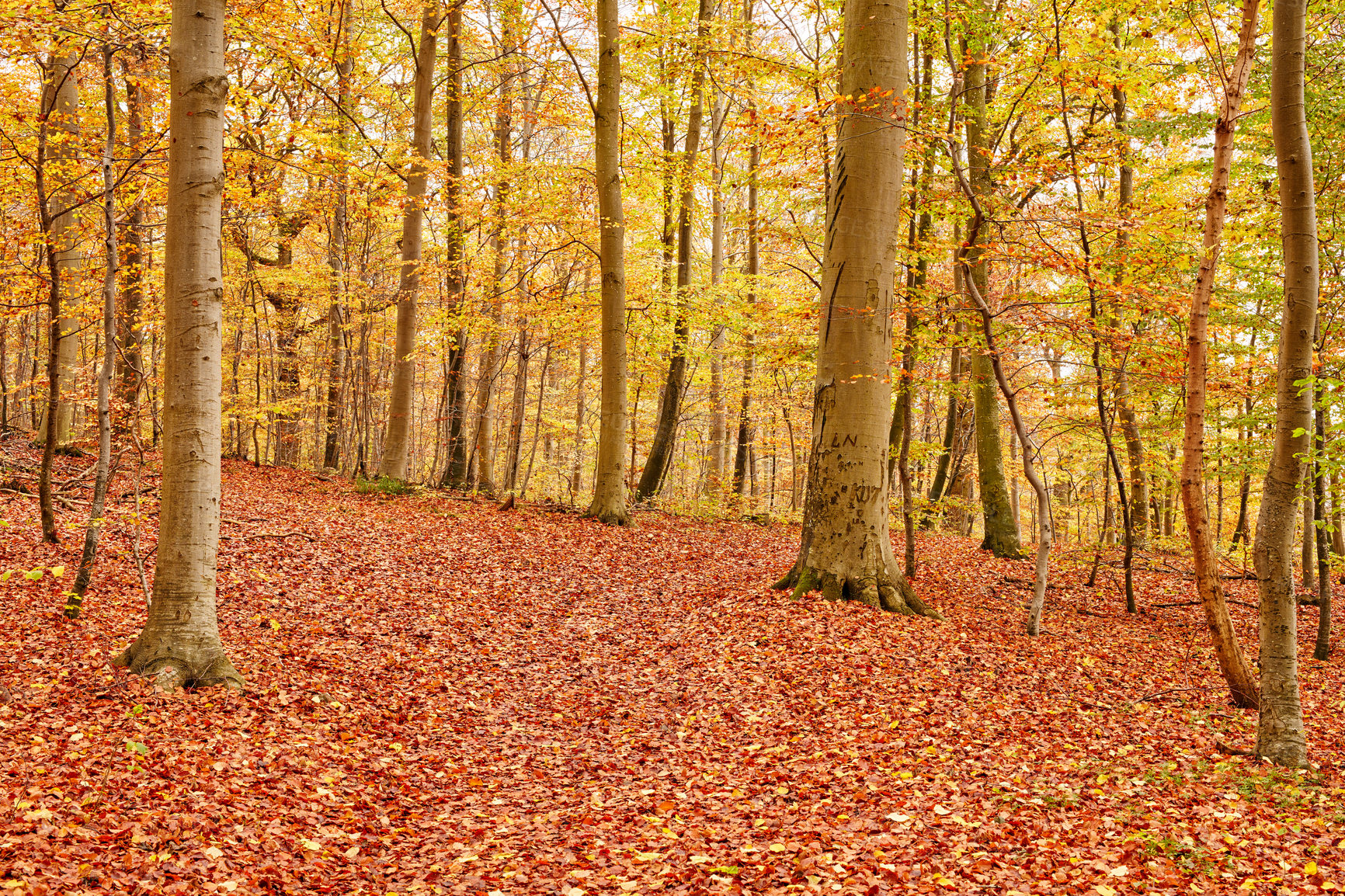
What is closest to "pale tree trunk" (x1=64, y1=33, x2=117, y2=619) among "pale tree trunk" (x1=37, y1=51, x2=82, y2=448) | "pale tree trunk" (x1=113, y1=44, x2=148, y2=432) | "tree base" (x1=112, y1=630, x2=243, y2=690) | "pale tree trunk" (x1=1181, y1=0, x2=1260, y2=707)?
"pale tree trunk" (x1=37, y1=51, x2=82, y2=448)

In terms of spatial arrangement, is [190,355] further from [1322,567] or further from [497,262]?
[497,262]

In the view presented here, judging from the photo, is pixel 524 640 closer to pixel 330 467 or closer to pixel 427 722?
pixel 427 722

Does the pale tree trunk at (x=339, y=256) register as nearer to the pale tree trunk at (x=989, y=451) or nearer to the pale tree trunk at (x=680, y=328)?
the pale tree trunk at (x=680, y=328)

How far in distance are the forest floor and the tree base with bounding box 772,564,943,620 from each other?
230 mm

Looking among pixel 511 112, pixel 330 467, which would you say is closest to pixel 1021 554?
pixel 511 112

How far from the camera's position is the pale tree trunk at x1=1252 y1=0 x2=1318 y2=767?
5008 millimetres

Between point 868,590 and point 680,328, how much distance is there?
9873mm

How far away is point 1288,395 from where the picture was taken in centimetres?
501

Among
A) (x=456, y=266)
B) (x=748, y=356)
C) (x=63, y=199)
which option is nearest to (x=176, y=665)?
(x=63, y=199)

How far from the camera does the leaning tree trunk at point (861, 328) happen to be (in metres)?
8.37

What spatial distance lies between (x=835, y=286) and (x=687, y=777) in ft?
17.9

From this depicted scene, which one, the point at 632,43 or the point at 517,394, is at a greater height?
the point at 632,43

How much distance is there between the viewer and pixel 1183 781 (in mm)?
5066

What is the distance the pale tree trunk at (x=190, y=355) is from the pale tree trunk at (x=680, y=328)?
11.4m
